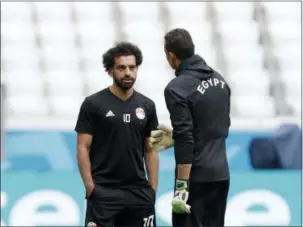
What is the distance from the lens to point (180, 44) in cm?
532

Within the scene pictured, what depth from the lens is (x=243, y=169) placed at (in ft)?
30.6

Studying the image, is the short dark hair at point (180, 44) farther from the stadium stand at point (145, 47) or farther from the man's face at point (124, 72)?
the stadium stand at point (145, 47)

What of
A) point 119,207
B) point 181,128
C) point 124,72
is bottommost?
point 119,207

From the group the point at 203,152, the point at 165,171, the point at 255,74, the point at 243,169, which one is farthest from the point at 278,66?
the point at 203,152

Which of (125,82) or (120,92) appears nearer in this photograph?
(125,82)

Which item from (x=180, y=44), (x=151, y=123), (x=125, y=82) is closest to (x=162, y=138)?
(x=151, y=123)

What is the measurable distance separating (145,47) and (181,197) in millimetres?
7009

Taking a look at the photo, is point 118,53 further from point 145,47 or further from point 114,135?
point 145,47

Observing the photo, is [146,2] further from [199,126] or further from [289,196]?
[199,126]

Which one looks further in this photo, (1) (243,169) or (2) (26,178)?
(1) (243,169)

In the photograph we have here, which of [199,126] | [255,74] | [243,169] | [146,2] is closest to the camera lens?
[199,126]

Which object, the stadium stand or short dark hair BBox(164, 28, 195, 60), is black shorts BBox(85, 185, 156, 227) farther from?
the stadium stand

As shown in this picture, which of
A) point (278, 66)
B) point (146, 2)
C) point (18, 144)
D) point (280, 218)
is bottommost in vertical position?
point (280, 218)

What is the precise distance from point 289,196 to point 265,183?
0.84ft
